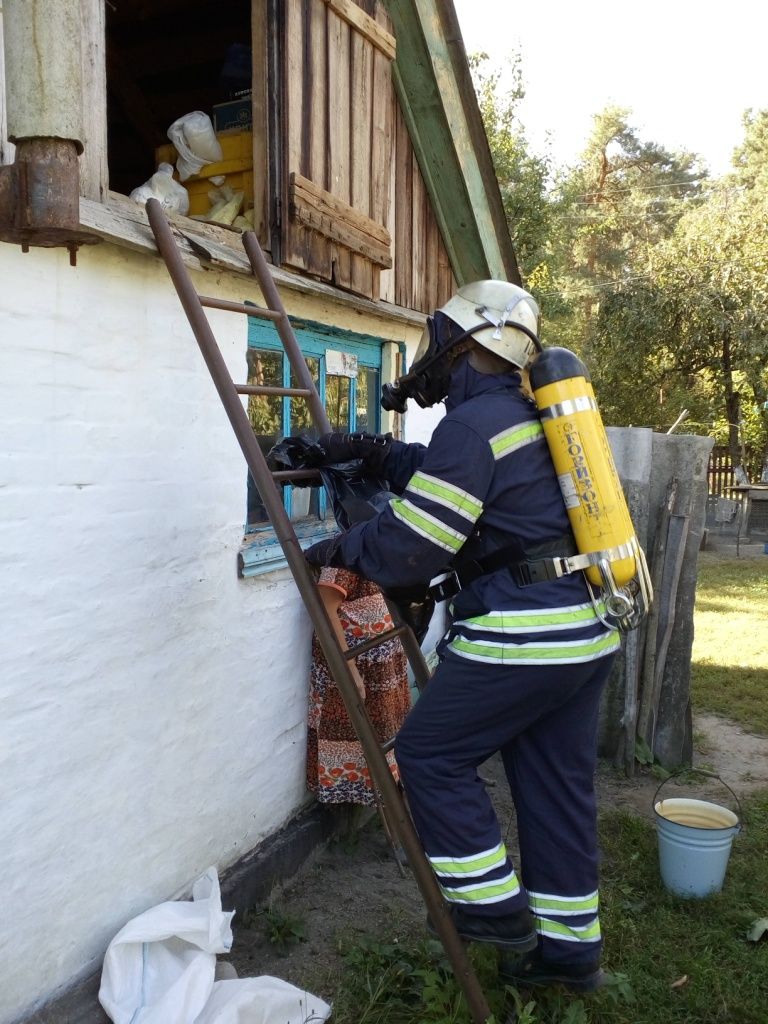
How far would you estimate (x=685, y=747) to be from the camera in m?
5.32

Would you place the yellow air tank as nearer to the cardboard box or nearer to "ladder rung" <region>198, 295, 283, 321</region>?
"ladder rung" <region>198, 295, 283, 321</region>

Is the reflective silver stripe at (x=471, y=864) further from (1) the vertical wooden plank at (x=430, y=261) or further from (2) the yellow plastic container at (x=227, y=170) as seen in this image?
(1) the vertical wooden plank at (x=430, y=261)

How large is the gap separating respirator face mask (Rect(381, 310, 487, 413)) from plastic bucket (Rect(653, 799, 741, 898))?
7.08 feet

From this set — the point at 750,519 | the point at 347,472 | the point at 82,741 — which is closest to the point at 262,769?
the point at 82,741

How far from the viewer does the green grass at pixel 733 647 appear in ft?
21.7

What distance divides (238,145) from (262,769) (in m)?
2.75

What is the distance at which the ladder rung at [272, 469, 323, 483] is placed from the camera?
2.92 metres

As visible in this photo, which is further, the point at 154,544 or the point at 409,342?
the point at 409,342

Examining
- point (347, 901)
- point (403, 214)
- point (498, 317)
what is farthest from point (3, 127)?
point (403, 214)

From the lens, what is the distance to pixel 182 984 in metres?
2.68

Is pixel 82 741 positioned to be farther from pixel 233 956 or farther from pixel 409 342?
pixel 409 342

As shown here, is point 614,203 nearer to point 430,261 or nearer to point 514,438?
point 430,261

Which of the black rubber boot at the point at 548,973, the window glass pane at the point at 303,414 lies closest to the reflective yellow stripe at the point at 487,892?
the black rubber boot at the point at 548,973

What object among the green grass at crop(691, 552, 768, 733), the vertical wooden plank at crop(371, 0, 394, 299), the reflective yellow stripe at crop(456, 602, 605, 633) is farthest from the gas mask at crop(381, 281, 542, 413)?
the green grass at crop(691, 552, 768, 733)
